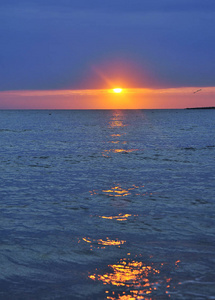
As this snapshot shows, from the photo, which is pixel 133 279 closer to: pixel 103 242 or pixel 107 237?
pixel 103 242

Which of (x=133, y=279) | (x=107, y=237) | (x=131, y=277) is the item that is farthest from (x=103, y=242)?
(x=133, y=279)

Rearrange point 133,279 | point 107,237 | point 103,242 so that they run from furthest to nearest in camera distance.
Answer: point 107,237 < point 103,242 < point 133,279

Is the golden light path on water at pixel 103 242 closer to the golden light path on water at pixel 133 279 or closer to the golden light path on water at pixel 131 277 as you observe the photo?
the golden light path on water at pixel 131 277

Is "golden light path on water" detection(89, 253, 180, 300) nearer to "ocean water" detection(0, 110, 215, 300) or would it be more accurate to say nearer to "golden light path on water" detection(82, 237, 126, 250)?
"ocean water" detection(0, 110, 215, 300)

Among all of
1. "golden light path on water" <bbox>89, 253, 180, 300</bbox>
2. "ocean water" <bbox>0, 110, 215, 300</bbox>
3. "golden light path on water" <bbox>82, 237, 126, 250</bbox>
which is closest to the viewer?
"golden light path on water" <bbox>89, 253, 180, 300</bbox>

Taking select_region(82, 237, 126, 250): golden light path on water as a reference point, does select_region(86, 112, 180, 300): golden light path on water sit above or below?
below

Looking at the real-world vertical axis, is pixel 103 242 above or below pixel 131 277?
A: above

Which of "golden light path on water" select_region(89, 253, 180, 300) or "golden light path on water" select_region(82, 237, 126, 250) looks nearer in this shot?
"golden light path on water" select_region(89, 253, 180, 300)

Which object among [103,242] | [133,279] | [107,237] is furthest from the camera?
[107,237]

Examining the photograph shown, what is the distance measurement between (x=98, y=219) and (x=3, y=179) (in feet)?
32.4

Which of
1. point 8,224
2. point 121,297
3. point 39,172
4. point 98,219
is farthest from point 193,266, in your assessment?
point 39,172

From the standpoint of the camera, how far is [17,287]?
296 inches

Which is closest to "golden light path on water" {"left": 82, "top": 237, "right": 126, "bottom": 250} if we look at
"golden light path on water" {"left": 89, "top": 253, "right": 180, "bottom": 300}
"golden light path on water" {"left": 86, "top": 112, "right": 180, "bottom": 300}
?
"golden light path on water" {"left": 86, "top": 112, "right": 180, "bottom": 300}

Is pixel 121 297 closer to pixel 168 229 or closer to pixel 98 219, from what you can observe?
pixel 168 229
